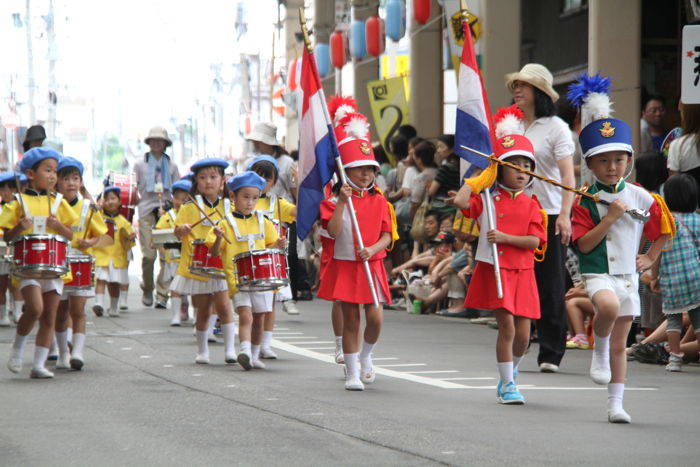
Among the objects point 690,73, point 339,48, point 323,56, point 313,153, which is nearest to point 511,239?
point 313,153

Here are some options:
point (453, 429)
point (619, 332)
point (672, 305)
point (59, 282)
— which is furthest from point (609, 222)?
point (59, 282)

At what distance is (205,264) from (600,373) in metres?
4.74

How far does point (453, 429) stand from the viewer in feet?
25.3

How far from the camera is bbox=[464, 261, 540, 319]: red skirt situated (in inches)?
359

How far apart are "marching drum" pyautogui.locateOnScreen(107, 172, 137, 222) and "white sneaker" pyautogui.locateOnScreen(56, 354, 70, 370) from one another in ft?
25.8

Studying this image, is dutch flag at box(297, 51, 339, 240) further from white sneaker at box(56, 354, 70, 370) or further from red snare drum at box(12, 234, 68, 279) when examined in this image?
white sneaker at box(56, 354, 70, 370)

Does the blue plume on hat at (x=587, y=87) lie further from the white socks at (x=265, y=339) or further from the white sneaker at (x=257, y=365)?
the white socks at (x=265, y=339)

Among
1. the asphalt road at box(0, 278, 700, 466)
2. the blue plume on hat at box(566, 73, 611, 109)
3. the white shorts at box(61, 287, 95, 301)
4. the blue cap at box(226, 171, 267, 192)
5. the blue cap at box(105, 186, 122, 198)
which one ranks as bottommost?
the asphalt road at box(0, 278, 700, 466)

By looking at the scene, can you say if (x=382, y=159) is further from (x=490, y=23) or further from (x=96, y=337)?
(x=96, y=337)

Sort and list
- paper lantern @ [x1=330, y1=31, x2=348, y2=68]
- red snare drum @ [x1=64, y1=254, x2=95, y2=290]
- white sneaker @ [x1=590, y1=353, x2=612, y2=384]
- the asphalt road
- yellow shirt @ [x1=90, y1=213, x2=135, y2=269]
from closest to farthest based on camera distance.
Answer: the asphalt road, white sneaker @ [x1=590, y1=353, x2=612, y2=384], red snare drum @ [x1=64, y1=254, x2=95, y2=290], yellow shirt @ [x1=90, y1=213, x2=135, y2=269], paper lantern @ [x1=330, y1=31, x2=348, y2=68]

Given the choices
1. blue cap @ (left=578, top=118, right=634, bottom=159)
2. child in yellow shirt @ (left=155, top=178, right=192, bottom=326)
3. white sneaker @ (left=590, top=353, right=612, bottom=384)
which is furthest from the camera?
child in yellow shirt @ (left=155, top=178, right=192, bottom=326)

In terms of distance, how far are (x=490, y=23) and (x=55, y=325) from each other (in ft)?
37.9

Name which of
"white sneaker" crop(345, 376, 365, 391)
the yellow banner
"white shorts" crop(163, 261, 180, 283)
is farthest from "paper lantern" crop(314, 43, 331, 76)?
"white sneaker" crop(345, 376, 365, 391)

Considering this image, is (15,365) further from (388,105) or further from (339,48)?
(339,48)
